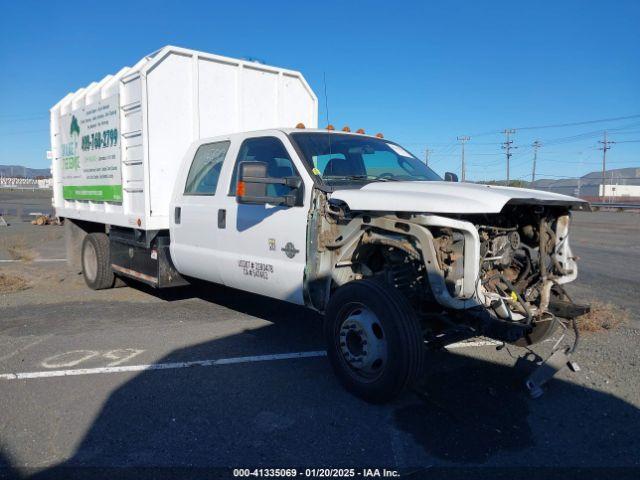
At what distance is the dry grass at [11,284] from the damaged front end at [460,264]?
231 inches

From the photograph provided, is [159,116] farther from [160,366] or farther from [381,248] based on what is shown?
[381,248]

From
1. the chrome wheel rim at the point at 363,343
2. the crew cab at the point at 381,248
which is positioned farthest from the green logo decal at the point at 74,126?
the chrome wheel rim at the point at 363,343

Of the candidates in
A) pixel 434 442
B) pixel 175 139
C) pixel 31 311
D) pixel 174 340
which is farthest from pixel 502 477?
pixel 31 311

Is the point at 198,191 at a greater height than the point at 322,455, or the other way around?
the point at 198,191

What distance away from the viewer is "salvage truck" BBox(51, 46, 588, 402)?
12.4 ft

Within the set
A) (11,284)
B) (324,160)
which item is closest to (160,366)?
(324,160)

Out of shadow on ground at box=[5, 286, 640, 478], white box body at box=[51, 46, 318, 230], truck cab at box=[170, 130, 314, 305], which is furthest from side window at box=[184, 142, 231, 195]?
shadow on ground at box=[5, 286, 640, 478]

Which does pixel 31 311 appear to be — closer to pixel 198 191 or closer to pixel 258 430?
pixel 198 191

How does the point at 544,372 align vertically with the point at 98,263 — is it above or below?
below

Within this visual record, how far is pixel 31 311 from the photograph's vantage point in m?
7.01

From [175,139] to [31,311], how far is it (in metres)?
2.92

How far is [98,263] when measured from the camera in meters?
8.08

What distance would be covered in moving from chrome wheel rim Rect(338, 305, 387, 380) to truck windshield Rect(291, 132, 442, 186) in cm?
124

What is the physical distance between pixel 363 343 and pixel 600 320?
334 cm
